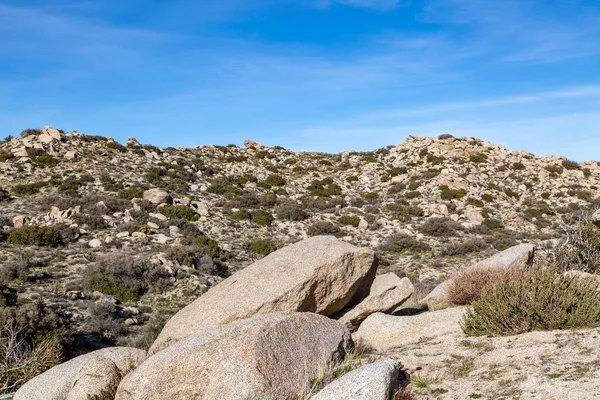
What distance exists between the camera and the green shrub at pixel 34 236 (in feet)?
68.4

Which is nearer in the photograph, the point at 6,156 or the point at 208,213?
the point at 208,213

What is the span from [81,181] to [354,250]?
29.2 meters

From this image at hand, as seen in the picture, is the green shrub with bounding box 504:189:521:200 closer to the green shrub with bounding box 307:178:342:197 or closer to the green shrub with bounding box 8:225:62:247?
the green shrub with bounding box 307:178:342:197

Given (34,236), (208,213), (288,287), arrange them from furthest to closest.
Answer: (208,213)
(34,236)
(288,287)

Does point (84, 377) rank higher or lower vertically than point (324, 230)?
lower

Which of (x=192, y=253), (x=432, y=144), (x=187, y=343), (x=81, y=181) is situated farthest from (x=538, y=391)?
(x=432, y=144)

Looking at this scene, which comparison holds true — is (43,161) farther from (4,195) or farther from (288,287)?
(288,287)

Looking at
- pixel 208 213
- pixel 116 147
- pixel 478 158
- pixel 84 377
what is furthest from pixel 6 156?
pixel 478 158

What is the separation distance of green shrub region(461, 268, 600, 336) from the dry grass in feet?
7.61

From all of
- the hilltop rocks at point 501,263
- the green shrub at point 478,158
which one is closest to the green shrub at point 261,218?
the hilltop rocks at point 501,263

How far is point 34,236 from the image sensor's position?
2094cm

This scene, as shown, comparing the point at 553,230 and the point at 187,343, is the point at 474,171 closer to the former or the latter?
the point at 553,230

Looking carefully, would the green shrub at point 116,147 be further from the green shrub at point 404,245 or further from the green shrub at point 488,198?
the green shrub at point 488,198

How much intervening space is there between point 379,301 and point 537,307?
3949mm
